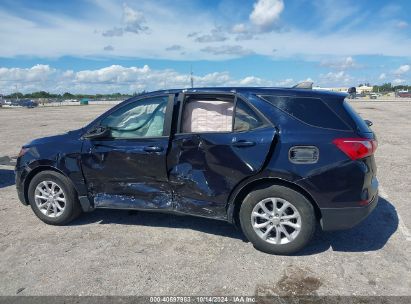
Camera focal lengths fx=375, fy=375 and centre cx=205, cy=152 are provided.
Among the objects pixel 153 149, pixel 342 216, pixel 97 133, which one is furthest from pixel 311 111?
pixel 97 133

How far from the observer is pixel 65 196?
4824 millimetres

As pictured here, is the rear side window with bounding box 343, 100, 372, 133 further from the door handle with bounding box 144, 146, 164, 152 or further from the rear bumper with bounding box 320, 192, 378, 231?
the door handle with bounding box 144, 146, 164, 152

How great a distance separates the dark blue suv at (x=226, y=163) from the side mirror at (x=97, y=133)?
17 millimetres

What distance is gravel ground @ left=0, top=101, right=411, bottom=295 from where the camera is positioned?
11.2 ft

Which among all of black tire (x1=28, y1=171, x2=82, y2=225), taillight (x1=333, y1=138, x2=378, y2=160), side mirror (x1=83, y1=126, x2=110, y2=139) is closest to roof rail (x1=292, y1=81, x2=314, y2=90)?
taillight (x1=333, y1=138, x2=378, y2=160)

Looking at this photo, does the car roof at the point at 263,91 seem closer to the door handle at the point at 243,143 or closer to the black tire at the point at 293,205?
the door handle at the point at 243,143

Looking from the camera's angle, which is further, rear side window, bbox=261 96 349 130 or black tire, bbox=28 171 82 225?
black tire, bbox=28 171 82 225

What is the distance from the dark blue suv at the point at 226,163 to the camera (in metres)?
3.76

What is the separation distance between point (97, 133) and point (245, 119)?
1848 mm

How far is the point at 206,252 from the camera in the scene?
4.12 meters

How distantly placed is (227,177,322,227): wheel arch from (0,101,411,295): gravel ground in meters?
0.40

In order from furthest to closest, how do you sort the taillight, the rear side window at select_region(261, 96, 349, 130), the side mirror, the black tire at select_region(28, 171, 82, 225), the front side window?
the black tire at select_region(28, 171, 82, 225), the side mirror, the front side window, the rear side window at select_region(261, 96, 349, 130), the taillight

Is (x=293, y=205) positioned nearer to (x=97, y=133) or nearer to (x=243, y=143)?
(x=243, y=143)

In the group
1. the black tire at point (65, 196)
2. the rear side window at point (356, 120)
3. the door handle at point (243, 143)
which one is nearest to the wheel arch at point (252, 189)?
the door handle at point (243, 143)
